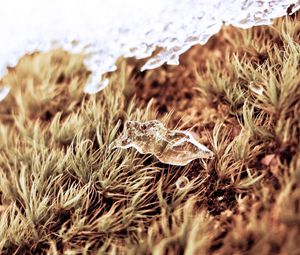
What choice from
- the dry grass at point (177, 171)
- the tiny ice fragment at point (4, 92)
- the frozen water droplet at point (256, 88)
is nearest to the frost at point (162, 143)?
the dry grass at point (177, 171)

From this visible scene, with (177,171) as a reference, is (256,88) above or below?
above

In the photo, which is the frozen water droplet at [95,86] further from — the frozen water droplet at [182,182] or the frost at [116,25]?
the frozen water droplet at [182,182]

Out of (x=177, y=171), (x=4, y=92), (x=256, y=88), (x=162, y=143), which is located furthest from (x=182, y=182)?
(x=4, y=92)

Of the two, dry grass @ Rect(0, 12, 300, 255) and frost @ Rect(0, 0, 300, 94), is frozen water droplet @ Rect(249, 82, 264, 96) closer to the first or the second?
dry grass @ Rect(0, 12, 300, 255)

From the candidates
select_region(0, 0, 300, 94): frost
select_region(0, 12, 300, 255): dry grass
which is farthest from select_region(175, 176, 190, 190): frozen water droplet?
select_region(0, 0, 300, 94): frost

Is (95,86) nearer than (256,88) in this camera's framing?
No

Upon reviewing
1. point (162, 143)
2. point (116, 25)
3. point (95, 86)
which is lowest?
point (162, 143)

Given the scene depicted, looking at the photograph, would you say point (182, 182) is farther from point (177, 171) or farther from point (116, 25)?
point (116, 25)

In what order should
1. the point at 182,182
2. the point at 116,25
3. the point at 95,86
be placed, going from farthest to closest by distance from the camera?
the point at 116,25 < the point at 95,86 < the point at 182,182
